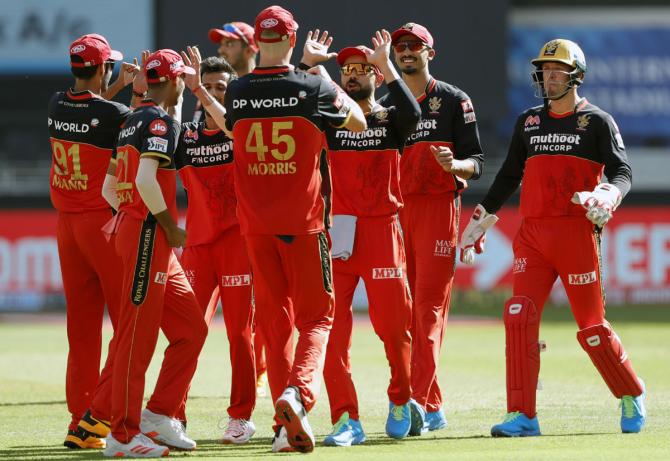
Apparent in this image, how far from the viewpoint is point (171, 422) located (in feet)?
27.7

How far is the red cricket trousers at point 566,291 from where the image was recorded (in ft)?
29.2

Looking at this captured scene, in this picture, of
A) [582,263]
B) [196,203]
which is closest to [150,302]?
[196,203]

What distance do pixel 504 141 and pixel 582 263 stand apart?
69.6 ft

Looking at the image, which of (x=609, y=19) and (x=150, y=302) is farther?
(x=609, y=19)

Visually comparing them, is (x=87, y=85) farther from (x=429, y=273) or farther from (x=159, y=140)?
(x=429, y=273)

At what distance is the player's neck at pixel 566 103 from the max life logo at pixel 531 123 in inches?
5.1

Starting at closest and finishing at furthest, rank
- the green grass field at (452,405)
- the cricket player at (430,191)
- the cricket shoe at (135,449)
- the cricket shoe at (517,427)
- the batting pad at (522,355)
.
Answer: the cricket shoe at (135,449) < the green grass field at (452,405) < the cricket shoe at (517,427) < the batting pad at (522,355) < the cricket player at (430,191)

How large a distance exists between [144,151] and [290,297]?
4.10 ft

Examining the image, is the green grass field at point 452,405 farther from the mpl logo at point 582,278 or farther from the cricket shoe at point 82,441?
the mpl logo at point 582,278

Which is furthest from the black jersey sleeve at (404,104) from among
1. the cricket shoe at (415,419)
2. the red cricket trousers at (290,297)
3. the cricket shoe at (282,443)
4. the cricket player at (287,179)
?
the cricket shoe at (282,443)

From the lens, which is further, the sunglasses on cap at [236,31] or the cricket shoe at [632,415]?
the sunglasses on cap at [236,31]

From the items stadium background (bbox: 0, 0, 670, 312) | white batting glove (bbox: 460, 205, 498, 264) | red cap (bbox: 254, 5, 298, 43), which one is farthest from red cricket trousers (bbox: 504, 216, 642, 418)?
stadium background (bbox: 0, 0, 670, 312)

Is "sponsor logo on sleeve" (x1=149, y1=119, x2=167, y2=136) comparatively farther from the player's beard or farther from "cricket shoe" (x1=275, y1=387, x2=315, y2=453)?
"cricket shoe" (x1=275, y1=387, x2=315, y2=453)

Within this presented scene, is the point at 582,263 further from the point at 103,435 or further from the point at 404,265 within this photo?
the point at 103,435
